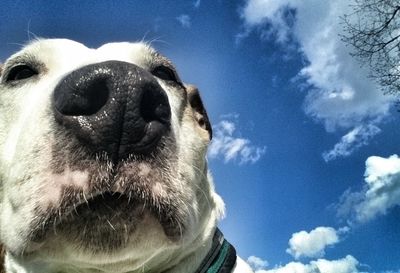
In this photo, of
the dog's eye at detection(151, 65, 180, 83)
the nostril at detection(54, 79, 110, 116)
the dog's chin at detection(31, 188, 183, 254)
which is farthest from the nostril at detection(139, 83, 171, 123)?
the dog's eye at detection(151, 65, 180, 83)

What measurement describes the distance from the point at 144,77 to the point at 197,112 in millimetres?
1750

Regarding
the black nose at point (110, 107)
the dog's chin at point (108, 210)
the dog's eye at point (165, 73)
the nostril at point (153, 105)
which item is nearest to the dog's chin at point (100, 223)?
the dog's chin at point (108, 210)

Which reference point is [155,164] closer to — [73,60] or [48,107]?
[48,107]

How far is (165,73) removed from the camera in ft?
13.3

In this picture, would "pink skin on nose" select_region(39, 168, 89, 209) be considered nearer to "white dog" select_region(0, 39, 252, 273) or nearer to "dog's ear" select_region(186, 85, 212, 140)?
"white dog" select_region(0, 39, 252, 273)

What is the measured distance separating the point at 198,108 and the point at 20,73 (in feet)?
4.63

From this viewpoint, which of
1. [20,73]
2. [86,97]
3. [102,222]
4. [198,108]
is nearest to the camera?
[86,97]

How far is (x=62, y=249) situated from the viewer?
9.04 ft

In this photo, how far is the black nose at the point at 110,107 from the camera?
253 cm

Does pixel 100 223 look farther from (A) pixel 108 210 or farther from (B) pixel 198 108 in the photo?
(B) pixel 198 108

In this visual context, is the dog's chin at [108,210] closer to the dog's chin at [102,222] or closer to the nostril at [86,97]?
the dog's chin at [102,222]

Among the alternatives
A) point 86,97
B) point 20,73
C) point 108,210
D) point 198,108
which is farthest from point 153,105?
point 198,108

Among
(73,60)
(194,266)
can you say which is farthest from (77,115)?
(194,266)

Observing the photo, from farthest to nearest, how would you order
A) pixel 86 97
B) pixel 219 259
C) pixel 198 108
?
pixel 198 108 < pixel 219 259 < pixel 86 97
